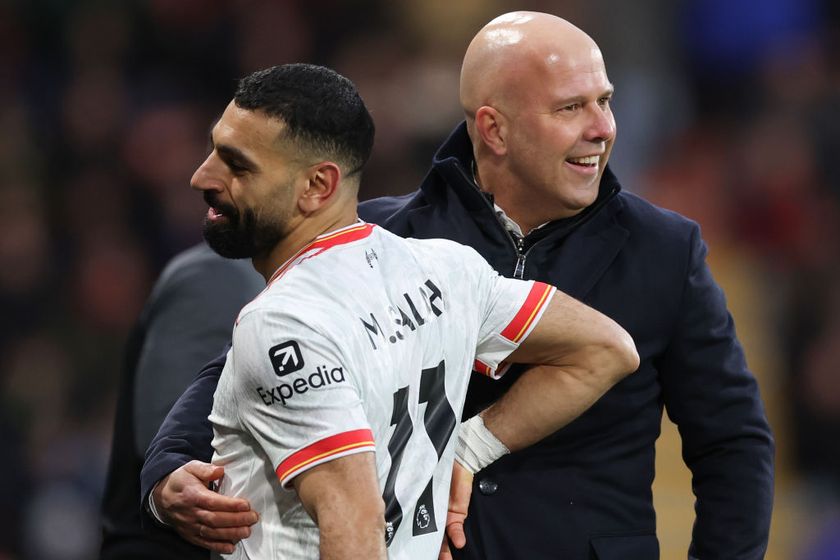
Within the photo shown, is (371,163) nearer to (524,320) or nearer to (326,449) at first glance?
(524,320)

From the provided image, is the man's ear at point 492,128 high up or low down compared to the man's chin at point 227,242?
up

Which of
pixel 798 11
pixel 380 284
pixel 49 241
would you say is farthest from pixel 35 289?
pixel 380 284

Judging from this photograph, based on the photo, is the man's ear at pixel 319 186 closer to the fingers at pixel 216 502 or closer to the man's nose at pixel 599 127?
the fingers at pixel 216 502

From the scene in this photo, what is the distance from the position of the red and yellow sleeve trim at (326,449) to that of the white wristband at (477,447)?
0.64 m

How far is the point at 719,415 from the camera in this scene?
336cm

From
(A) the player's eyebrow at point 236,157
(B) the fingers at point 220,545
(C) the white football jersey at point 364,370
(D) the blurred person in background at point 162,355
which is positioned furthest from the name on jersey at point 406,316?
(D) the blurred person in background at point 162,355

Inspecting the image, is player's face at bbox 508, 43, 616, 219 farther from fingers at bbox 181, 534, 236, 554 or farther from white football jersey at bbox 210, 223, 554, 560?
fingers at bbox 181, 534, 236, 554

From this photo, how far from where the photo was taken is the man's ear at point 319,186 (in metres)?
2.74

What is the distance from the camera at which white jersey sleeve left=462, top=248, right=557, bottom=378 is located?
9.47 ft

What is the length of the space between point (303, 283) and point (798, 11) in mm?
7042

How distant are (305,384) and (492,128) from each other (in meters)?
1.15

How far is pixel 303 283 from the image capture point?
8.42 feet

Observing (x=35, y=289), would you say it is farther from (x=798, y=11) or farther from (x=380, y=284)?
(x=380, y=284)

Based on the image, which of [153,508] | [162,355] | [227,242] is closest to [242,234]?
[227,242]
